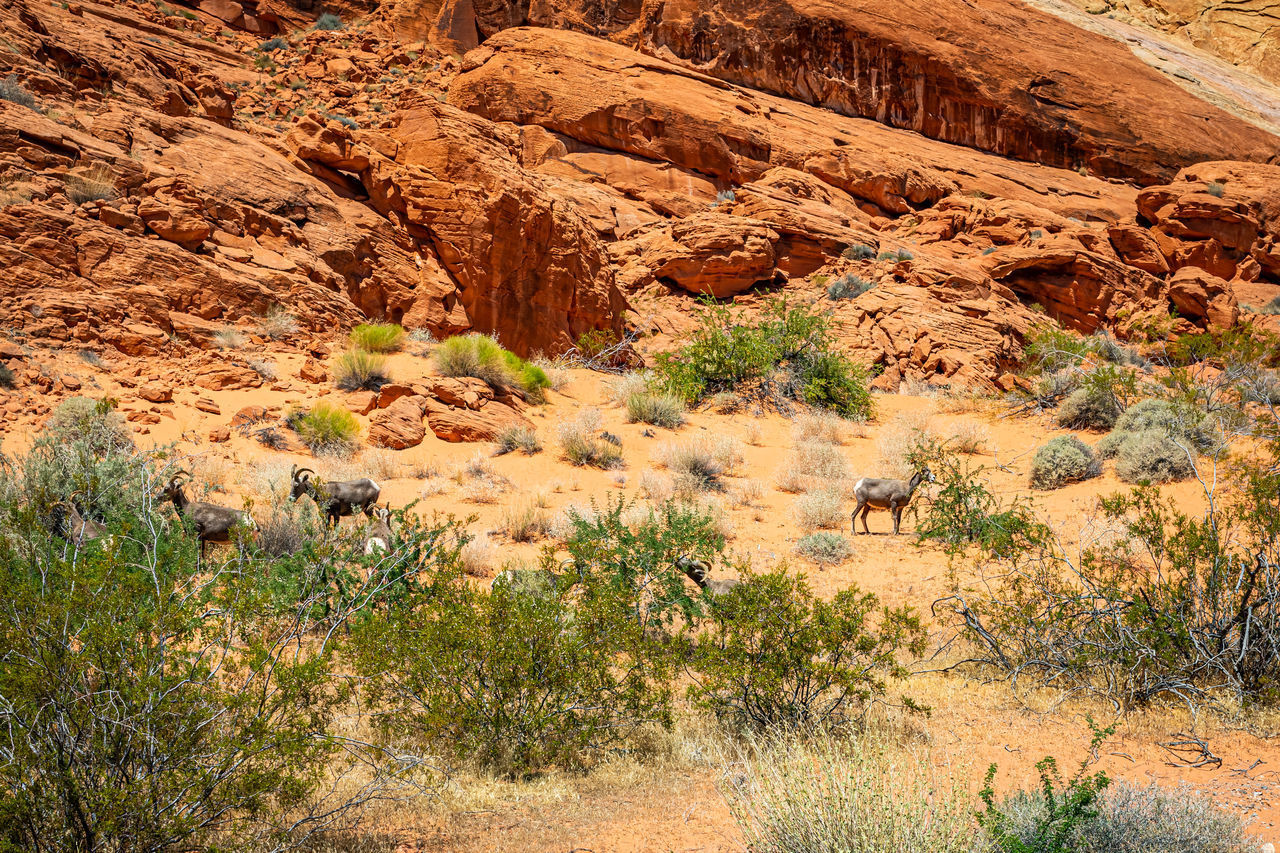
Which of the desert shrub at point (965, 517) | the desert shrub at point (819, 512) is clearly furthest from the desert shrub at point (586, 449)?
the desert shrub at point (965, 517)

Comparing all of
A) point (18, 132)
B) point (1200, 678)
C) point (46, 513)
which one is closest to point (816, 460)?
point (1200, 678)

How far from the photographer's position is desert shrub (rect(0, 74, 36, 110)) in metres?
13.5

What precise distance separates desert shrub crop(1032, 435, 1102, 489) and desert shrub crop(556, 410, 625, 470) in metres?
5.88

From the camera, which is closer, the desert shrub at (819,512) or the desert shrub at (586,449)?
the desert shrub at (819,512)

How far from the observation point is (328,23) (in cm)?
2689

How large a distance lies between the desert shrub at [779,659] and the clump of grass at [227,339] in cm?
1081

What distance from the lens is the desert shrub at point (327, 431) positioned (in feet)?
36.6

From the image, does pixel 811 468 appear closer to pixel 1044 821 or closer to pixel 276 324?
pixel 1044 821

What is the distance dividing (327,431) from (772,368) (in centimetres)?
910

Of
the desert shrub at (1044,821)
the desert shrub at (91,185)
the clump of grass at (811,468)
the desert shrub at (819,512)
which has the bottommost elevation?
the clump of grass at (811,468)

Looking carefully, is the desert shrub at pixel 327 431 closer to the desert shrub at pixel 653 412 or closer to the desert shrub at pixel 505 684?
the desert shrub at pixel 653 412

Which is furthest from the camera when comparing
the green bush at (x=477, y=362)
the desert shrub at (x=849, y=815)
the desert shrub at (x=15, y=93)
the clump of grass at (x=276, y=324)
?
the clump of grass at (x=276, y=324)

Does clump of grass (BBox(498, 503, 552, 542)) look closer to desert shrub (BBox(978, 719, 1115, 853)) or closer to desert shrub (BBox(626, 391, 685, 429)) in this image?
desert shrub (BBox(626, 391, 685, 429))

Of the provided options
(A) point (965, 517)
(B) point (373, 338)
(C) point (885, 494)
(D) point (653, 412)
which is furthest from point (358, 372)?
(A) point (965, 517)
